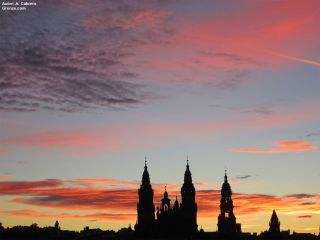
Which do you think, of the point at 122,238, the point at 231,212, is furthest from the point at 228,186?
the point at 122,238

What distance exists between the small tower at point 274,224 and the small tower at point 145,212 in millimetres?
31850

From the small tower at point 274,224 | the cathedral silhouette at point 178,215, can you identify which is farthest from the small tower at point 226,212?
the small tower at point 274,224

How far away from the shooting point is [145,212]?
15175cm

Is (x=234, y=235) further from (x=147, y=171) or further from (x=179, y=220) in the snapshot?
(x=147, y=171)

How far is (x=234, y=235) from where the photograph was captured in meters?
158

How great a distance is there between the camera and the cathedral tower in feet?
491

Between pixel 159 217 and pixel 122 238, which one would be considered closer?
pixel 159 217

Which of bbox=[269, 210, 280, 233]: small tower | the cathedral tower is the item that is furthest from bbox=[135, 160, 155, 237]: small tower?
bbox=[269, 210, 280, 233]: small tower

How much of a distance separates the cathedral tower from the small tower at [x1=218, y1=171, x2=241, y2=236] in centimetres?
662

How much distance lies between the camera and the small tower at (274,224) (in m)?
164

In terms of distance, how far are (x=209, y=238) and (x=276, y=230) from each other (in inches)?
772

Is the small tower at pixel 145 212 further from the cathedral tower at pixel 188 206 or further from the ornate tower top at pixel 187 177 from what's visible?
the ornate tower top at pixel 187 177

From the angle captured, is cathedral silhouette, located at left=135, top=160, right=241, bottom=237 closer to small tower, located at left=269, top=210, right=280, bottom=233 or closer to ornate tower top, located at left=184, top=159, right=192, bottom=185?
ornate tower top, located at left=184, top=159, right=192, bottom=185

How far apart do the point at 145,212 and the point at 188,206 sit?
10180 mm
